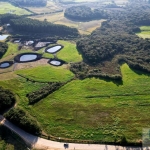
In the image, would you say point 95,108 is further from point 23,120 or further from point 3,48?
point 3,48

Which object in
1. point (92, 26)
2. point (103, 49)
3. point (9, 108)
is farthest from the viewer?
point (92, 26)

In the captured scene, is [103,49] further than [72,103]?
Yes

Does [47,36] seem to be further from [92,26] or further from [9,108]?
[9,108]

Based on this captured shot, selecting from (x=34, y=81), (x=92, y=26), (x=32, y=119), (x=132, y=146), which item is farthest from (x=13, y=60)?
(x=92, y=26)

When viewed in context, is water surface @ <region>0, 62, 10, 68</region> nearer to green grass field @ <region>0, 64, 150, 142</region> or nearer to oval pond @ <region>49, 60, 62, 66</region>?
green grass field @ <region>0, 64, 150, 142</region>

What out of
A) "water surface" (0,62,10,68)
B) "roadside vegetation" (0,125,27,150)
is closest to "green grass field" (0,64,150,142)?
"roadside vegetation" (0,125,27,150)

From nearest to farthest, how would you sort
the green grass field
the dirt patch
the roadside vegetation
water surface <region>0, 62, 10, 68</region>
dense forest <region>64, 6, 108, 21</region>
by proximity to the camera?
the roadside vegetation, the green grass field, the dirt patch, water surface <region>0, 62, 10, 68</region>, dense forest <region>64, 6, 108, 21</region>

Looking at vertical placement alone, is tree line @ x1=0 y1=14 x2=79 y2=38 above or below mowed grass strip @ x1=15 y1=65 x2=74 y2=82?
above

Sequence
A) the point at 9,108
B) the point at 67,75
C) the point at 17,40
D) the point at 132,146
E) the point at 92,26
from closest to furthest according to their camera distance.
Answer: the point at 132,146 → the point at 9,108 → the point at 67,75 → the point at 17,40 → the point at 92,26
